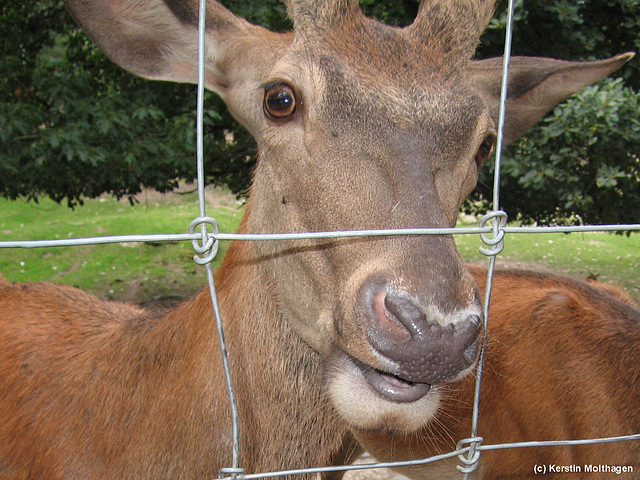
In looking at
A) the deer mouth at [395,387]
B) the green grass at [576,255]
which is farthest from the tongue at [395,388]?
the green grass at [576,255]

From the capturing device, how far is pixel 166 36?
2.31 metres

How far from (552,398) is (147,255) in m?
9.76

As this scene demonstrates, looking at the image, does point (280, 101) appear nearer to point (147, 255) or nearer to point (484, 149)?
point (484, 149)

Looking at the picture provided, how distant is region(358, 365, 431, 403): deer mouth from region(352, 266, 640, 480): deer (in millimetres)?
1542

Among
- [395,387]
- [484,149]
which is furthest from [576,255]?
[395,387]

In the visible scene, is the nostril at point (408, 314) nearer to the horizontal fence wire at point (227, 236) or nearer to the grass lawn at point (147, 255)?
the horizontal fence wire at point (227, 236)

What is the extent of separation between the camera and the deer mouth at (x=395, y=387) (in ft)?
5.29

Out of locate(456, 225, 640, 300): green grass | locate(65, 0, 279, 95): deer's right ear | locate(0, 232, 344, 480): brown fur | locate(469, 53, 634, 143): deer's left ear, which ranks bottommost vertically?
locate(0, 232, 344, 480): brown fur

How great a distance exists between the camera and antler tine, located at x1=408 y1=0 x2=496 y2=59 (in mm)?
2066

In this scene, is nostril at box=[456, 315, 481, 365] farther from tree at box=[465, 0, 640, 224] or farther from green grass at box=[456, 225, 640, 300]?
green grass at box=[456, 225, 640, 300]

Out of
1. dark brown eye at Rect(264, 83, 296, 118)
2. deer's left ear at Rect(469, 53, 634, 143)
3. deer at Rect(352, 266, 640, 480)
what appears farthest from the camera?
deer at Rect(352, 266, 640, 480)

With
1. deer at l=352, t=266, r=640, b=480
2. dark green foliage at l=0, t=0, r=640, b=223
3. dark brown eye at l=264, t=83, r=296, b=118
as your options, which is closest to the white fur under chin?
dark brown eye at l=264, t=83, r=296, b=118

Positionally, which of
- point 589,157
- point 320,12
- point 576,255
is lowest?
point 320,12

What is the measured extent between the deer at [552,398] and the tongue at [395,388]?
60.7 inches
